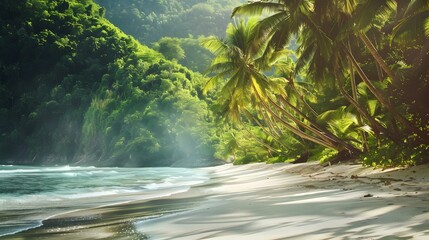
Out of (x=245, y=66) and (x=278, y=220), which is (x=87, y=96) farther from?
(x=278, y=220)

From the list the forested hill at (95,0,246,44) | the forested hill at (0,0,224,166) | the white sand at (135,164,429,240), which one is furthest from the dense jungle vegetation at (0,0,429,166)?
the white sand at (135,164,429,240)

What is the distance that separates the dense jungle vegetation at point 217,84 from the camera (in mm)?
14162

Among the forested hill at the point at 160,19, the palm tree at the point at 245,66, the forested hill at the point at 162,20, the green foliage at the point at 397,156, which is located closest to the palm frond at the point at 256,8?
the palm tree at the point at 245,66

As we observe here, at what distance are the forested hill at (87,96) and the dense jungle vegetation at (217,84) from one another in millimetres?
228

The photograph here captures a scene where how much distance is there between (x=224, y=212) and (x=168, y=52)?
297 ft

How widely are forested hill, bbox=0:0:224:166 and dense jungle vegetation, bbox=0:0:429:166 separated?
228mm

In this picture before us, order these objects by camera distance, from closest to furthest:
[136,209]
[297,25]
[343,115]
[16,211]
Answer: [136,209] < [16,211] < [297,25] < [343,115]

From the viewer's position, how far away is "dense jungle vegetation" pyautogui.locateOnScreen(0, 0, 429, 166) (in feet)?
46.5

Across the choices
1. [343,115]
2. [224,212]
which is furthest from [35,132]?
[224,212]

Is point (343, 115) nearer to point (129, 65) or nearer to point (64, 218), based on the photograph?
point (64, 218)

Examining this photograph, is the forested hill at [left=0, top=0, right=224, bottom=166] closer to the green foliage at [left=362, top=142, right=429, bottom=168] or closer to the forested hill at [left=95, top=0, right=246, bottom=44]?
the forested hill at [left=95, top=0, right=246, bottom=44]

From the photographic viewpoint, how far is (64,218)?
948 cm

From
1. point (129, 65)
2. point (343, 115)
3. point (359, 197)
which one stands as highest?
point (129, 65)

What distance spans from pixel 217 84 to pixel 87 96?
5404cm
